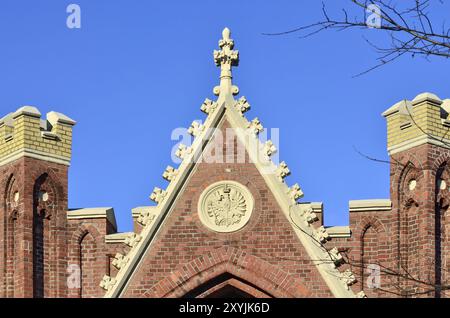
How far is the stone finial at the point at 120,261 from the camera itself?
101ft

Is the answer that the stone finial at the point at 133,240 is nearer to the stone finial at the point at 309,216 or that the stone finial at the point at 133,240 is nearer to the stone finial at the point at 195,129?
the stone finial at the point at 195,129

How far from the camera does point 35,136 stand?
32.0 m

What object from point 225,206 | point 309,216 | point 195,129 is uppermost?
point 195,129

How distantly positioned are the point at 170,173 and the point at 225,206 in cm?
128

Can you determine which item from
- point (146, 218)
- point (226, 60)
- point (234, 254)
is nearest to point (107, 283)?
point (146, 218)

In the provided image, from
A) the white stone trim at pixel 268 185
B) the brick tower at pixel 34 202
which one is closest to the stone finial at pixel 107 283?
the white stone trim at pixel 268 185

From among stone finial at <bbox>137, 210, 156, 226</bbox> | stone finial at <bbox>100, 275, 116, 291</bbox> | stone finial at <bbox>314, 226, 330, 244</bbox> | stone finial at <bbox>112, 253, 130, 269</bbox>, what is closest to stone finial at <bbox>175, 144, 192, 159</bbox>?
stone finial at <bbox>137, 210, 156, 226</bbox>

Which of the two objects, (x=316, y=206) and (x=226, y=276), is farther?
(x=316, y=206)

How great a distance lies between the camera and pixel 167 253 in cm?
3081

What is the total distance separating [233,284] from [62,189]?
419 cm

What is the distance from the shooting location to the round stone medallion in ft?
101

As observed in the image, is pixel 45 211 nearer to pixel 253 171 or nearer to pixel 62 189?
pixel 62 189

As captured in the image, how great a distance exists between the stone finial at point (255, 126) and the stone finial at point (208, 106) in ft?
2.64

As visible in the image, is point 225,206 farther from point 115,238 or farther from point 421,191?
point 421,191
